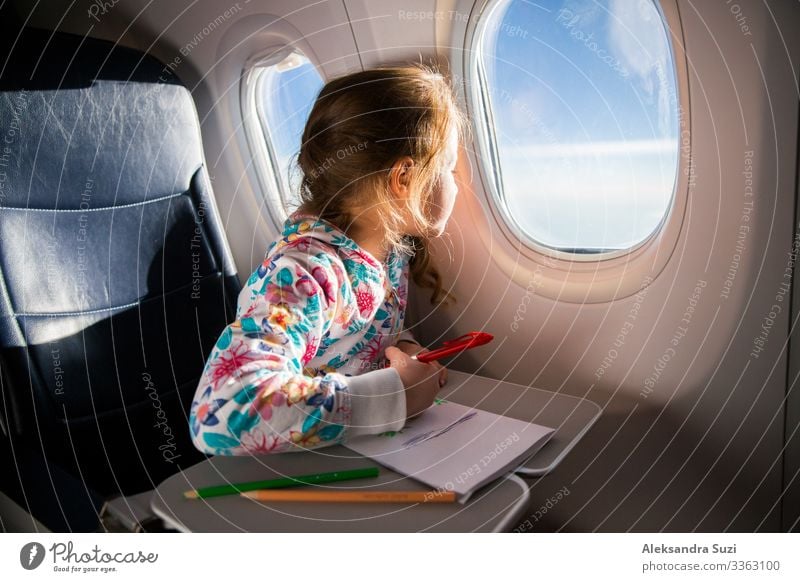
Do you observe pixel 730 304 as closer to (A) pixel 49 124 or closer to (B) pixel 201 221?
(B) pixel 201 221

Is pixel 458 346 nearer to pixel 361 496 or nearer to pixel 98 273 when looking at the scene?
pixel 361 496

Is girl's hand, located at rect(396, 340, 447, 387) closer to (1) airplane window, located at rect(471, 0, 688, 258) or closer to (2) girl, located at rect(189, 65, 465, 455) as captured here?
(2) girl, located at rect(189, 65, 465, 455)

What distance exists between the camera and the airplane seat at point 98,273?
63 centimetres

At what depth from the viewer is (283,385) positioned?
51 centimetres

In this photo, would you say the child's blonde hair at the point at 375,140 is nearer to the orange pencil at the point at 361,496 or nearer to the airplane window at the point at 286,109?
the airplane window at the point at 286,109

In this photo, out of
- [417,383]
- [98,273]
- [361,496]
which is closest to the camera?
[361,496]

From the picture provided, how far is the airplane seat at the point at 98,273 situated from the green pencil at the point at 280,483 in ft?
0.40

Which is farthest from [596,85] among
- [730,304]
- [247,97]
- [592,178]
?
[247,97]

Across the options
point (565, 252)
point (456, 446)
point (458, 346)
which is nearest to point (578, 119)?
point (565, 252)

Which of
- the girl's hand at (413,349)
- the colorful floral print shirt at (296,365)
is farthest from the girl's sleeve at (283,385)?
the girl's hand at (413,349)

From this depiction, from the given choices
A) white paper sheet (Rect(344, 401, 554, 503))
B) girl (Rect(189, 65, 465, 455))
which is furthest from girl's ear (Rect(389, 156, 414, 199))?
white paper sheet (Rect(344, 401, 554, 503))

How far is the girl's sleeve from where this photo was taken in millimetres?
498

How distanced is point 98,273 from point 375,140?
15.7 inches

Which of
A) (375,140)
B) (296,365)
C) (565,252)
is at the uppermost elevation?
(375,140)
